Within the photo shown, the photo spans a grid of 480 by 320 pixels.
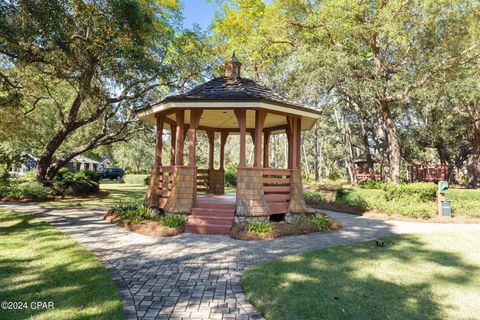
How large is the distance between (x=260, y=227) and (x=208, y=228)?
1.39 meters

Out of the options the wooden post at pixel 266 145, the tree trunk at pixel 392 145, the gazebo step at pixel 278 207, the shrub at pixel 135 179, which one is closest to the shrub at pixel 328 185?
the tree trunk at pixel 392 145

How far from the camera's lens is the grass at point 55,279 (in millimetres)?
3383

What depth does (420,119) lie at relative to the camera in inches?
1204

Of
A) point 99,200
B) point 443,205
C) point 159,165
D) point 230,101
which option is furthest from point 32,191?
point 443,205

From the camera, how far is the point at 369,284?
4.35 meters

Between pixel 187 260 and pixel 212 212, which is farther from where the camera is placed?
pixel 212 212

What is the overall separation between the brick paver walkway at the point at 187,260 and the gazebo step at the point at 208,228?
0.31 metres

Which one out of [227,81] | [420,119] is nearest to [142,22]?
[227,81]

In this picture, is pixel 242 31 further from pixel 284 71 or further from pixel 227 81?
pixel 227 81

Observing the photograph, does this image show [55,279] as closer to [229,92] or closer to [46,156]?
[229,92]

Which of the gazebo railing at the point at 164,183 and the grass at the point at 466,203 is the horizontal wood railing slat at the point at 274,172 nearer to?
the gazebo railing at the point at 164,183

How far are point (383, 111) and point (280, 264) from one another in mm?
14708

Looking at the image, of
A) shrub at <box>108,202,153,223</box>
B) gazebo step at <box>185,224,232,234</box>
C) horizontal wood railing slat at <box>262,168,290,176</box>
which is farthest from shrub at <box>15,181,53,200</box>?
horizontal wood railing slat at <box>262,168,290,176</box>

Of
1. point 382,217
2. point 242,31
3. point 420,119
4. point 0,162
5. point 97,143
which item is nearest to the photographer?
point 382,217
